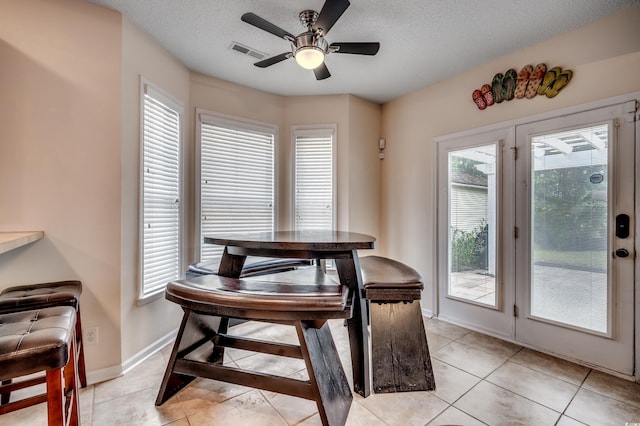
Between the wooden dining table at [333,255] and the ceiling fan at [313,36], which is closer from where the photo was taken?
the wooden dining table at [333,255]

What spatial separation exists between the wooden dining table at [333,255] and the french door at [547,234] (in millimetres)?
1723

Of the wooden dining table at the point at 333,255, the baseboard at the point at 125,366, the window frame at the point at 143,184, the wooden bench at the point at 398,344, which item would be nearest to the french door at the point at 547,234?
the wooden bench at the point at 398,344

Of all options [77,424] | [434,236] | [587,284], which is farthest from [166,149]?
[587,284]

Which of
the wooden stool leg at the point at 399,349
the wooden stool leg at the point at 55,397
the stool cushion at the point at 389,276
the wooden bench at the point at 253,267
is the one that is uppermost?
the stool cushion at the point at 389,276

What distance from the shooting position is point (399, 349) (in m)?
1.98

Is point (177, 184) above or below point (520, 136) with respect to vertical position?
below

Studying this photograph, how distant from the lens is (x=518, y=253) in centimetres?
271

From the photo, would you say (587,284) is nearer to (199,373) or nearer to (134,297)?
(199,373)

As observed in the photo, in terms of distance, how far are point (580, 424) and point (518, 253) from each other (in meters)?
1.40

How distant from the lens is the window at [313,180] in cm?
369

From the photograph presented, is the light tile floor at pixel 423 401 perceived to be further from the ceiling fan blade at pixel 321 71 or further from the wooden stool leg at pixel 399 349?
the ceiling fan blade at pixel 321 71

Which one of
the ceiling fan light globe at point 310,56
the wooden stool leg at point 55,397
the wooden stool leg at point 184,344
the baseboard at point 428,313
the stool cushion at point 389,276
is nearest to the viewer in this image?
the wooden stool leg at point 55,397

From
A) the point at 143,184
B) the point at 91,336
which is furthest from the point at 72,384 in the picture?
the point at 143,184

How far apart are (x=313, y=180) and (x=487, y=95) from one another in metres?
2.11
